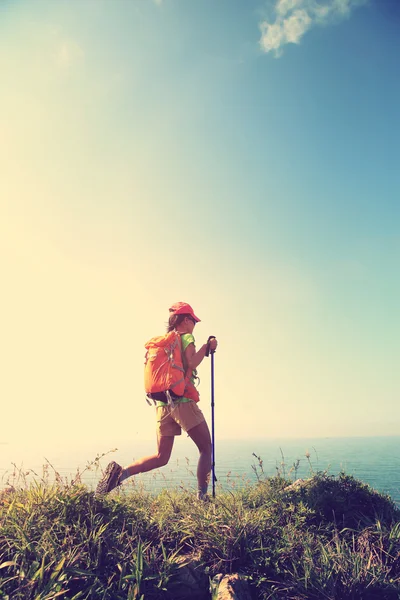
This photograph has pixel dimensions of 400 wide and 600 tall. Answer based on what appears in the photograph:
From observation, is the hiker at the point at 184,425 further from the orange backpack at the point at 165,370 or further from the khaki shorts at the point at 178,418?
the orange backpack at the point at 165,370

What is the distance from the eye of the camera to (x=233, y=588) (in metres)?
3.45

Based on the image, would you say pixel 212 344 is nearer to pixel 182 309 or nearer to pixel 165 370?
pixel 182 309

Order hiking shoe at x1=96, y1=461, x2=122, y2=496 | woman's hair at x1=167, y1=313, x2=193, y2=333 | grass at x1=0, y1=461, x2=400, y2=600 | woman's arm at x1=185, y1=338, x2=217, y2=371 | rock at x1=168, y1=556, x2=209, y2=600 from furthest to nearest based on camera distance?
woman's hair at x1=167, y1=313, x2=193, y2=333 < woman's arm at x1=185, y1=338, x2=217, y2=371 < hiking shoe at x1=96, y1=461, x2=122, y2=496 < rock at x1=168, y1=556, x2=209, y2=600 < grass at x1=0, y1=461, x2=400, y2=600

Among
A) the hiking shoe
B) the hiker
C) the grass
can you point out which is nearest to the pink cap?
the hiker

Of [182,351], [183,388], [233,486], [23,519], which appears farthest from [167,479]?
[23,519]

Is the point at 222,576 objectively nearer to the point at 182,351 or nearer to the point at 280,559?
the point at 280,559

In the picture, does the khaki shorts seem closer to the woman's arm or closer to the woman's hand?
the woman's arm

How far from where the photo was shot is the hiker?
5441 mm

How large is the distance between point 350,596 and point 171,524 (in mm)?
1968

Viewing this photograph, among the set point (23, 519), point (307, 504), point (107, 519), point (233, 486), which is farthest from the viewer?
point (233, 486)

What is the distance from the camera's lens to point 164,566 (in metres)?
3.54

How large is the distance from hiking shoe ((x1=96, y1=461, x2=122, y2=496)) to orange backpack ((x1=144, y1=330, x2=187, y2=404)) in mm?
1161

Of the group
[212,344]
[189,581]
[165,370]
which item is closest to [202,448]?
[165,370]

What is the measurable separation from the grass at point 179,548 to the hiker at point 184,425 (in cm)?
55
